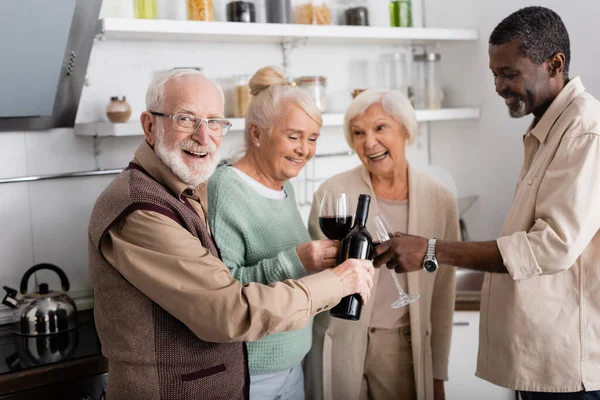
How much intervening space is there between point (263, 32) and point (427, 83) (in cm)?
93

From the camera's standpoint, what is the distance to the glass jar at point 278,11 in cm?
277

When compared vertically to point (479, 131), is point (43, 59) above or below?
above

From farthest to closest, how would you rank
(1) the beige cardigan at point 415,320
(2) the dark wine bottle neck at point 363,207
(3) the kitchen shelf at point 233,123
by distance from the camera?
(3) the kitchen shelf at point 233,123 → (1) the beige cardigan at point 415,320 → (2) the dark wine bottle neck at point 363,207

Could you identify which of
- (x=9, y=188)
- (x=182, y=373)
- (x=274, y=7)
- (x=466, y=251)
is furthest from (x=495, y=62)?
(x=9, y=188)

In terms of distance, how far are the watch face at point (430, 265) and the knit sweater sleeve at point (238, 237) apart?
0.99 feet

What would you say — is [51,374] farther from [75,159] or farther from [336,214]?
[336,214]

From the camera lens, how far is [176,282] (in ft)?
4.39

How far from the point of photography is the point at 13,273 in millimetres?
2447

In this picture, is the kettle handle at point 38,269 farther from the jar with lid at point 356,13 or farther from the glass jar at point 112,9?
the jar with lid at point 356,13

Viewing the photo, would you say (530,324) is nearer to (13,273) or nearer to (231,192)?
(231,192)

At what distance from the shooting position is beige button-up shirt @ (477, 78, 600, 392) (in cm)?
157

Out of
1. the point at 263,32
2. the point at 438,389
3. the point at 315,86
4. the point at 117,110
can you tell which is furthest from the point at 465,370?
the point at 117,110

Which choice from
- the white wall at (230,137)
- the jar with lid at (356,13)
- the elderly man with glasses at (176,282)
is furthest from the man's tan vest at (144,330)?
the jar with lid at (356,13)

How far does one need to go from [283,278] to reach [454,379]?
3.84ft
